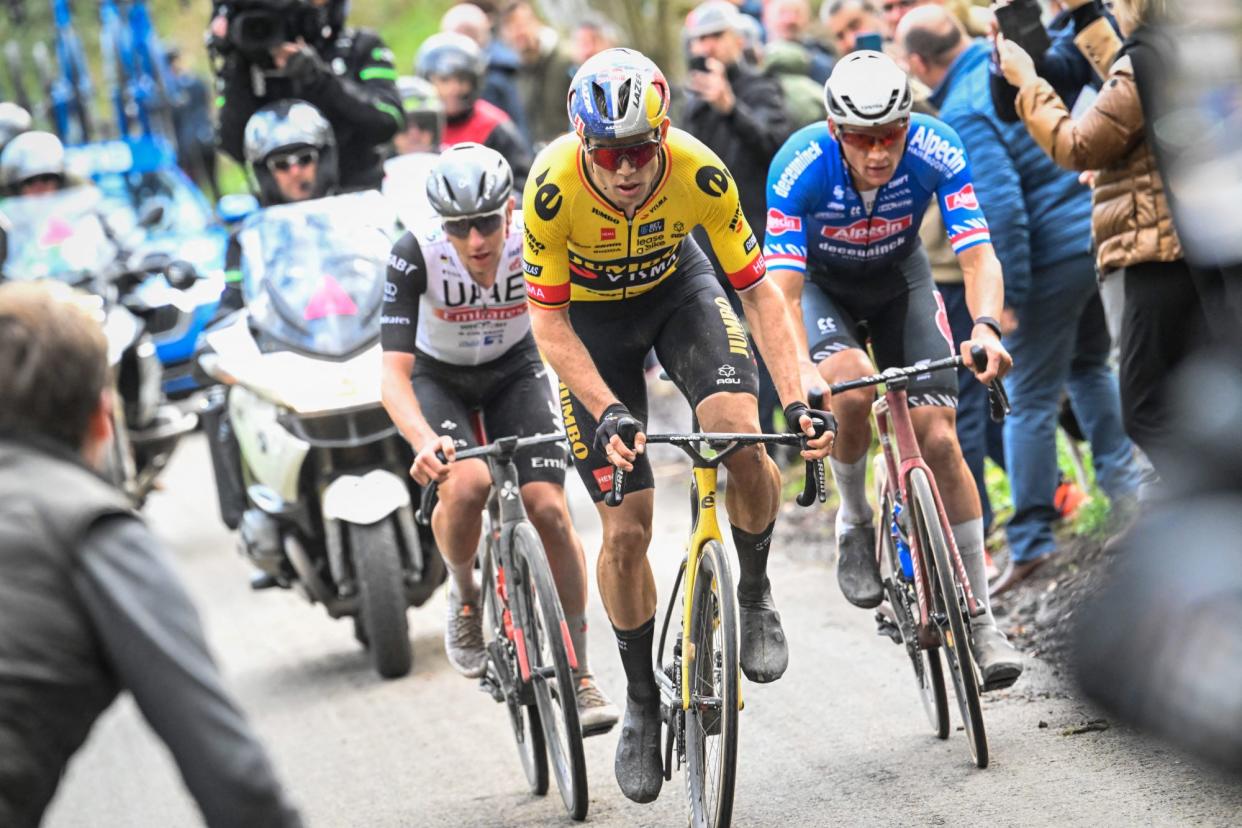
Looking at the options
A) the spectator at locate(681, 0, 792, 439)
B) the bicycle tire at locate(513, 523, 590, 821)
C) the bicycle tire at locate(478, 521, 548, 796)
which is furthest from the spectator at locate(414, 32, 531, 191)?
the bicycle tire at locate(513, 523, 590, 821)

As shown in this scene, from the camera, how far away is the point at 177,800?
7.23 metres

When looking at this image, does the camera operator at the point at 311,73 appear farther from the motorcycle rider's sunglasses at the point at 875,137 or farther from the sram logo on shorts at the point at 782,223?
the motorcycle rider's sunglasses at the point at 875,137

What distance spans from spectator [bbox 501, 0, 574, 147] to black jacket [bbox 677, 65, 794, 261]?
397 centimetres

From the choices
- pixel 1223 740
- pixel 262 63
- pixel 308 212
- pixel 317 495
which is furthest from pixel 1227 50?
pixel 262 63

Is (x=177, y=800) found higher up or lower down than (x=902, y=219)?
lower down

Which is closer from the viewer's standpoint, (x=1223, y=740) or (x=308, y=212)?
(x=1223, y=740)

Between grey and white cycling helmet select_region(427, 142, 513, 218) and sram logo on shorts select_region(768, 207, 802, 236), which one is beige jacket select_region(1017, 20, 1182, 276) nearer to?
sram logo on shorts select_region(768, 207, 802, 236)

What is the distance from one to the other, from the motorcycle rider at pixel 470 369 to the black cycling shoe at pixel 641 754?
37 cm

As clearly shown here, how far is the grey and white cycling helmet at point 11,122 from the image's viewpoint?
14.1m

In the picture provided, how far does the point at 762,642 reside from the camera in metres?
5.96

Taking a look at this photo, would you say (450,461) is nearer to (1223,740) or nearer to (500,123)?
(1223,740)

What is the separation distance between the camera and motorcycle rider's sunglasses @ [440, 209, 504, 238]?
6859 millimetres

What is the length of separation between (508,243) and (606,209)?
149 centimetres

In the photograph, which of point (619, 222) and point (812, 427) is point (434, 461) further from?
point (812, 427)
